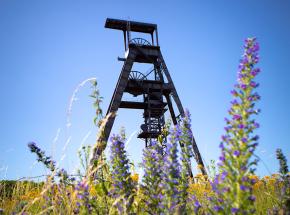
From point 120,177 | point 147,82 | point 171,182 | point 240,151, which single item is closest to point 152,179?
point 120,177

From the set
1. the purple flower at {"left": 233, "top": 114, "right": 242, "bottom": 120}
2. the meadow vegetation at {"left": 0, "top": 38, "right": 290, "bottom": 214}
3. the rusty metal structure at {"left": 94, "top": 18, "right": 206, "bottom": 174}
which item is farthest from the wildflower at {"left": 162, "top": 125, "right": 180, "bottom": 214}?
the rusty metal structure at {"left": 94, "top": 18, "right": 206, "bottom": 174}

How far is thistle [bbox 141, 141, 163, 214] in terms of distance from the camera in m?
2.81

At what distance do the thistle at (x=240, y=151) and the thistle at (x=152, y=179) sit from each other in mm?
825

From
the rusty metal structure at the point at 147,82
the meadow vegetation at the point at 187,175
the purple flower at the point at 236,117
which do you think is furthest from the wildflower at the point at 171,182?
the rusty metal structure at the point at 147,82

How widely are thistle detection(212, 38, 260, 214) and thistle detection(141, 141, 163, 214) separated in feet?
2.71

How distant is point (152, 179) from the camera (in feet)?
9.41

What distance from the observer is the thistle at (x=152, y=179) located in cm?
281

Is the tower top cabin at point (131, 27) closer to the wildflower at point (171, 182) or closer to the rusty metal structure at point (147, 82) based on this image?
the rusty metal structure at point (147, 82)

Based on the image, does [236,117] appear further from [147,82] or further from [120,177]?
[147,82]

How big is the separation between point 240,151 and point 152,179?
4.01ft

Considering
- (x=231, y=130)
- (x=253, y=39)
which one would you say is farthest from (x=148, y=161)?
(x=253, y=39)

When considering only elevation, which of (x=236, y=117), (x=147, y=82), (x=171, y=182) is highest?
(x=147, y=82)

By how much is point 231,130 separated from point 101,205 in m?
2.02

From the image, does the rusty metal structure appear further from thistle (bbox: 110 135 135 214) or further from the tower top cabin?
thistle (bbox: 110 135 135 214)
